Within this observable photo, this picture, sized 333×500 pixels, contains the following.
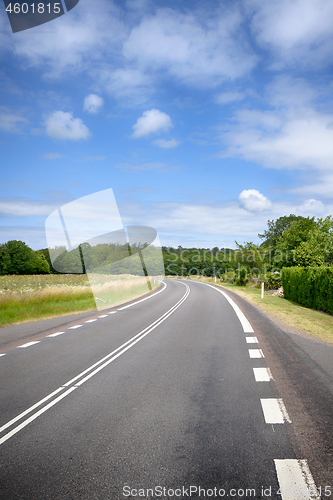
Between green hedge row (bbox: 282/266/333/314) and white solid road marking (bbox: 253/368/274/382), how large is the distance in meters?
10.7

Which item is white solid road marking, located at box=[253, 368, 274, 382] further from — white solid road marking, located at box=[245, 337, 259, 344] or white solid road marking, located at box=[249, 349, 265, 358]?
white solid road marking, located at box=[245, 337, 259, 344]

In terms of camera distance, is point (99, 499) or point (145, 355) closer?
point (99, 499)

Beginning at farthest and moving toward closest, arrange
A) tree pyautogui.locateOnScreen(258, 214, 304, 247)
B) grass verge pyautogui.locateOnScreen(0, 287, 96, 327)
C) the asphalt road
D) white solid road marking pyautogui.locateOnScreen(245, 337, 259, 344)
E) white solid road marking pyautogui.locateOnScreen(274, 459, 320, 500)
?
tree pyautogui.locateOnScreen(258, 214, 304, 247) < grass verge pyautogui.locateOnScreen(0, 287, 96, 327) < white solid road marking pyautogui.locateOnScreen(245, 337, 259, 344) < the asphalt road < white solid road marking pyautogui.locateOnScreen(274, 459, 320, 500)

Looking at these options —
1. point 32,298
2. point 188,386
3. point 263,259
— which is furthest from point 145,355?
point 263,259

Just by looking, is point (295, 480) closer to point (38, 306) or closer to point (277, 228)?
point (38, 306)

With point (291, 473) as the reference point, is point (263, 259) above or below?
above

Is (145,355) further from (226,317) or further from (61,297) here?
(61,297)

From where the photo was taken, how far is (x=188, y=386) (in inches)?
194

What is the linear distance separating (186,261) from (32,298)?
98047 mm

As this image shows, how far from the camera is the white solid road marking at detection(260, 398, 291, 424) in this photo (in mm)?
3732

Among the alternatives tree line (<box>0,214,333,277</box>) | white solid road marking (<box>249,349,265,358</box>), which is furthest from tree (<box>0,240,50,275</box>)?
white solid road marking (<box>249,349,265,358</box>)

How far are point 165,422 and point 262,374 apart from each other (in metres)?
2.43

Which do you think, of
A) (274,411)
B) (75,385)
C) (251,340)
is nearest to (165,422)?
(274,411)

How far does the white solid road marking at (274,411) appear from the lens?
3.73 m
